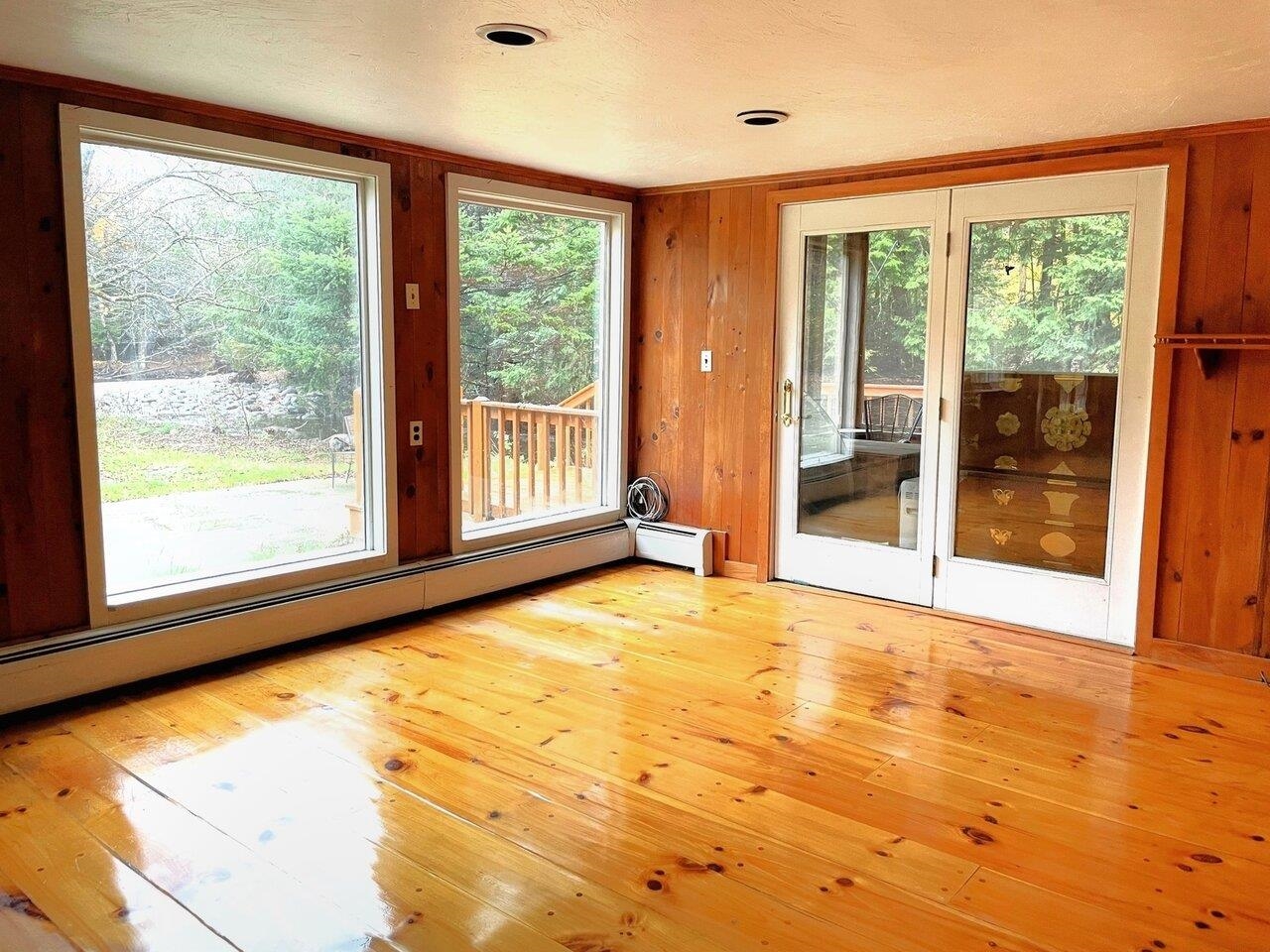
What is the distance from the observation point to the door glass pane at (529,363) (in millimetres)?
4988

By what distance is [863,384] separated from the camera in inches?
194

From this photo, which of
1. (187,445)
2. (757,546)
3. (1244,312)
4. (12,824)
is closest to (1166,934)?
(1244,312)

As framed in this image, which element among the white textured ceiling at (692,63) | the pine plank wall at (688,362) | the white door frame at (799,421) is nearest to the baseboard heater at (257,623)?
the pine plank wall at (688,362)

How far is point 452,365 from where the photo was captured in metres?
A: 4.75

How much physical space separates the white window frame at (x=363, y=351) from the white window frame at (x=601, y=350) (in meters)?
0.39

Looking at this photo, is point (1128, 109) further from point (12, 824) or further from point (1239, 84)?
point (12, 824)

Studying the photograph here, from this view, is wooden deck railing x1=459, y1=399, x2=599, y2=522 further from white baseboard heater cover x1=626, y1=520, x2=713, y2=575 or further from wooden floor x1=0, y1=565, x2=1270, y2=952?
wooden floor x1=0, y1=565, x2=1270, y2=952

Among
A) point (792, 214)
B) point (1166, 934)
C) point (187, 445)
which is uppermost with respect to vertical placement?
point (792, 214)

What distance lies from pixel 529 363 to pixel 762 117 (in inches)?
82.2

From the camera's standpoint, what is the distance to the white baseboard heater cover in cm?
553

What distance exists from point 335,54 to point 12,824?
2456 millimetres

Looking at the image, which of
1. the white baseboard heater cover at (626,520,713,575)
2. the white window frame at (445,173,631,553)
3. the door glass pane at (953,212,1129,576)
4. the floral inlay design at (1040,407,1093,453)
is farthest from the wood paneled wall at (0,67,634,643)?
the floral inlay design at (1040,407,1093,453)

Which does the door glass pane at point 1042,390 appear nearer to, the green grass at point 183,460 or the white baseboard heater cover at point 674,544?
the white baseboard heater cover at point 674,544

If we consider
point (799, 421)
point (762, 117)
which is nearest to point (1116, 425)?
point (799, 421)
